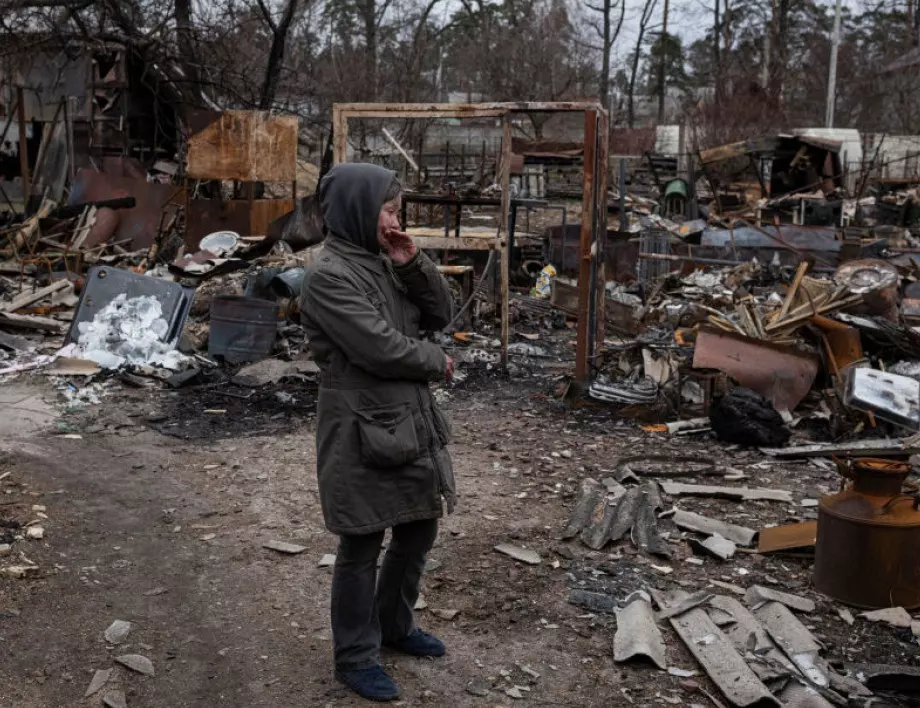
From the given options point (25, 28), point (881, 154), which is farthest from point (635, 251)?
point (881, 154)

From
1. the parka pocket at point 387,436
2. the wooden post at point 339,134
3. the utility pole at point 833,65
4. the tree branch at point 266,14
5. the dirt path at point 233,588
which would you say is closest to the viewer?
the parka pocket at point 387,436

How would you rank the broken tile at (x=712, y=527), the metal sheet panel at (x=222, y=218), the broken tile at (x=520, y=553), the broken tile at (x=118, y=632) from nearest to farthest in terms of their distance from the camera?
the broken tile at (x=118, y=632) < the broken tile at (x=520, y=553) < the broken tile at (x=712, y=527) < the metal sheet panel at (x=222, y=218)

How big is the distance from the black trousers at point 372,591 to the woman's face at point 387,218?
1.02 m

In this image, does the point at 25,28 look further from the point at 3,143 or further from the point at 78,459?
the point at 78,459

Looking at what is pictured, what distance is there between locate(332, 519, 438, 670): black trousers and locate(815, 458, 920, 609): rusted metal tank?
211cm

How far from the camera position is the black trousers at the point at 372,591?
3.25 m

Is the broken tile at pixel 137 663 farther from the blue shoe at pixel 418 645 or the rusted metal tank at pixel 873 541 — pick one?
the rusted metal tank at pixel 873 541

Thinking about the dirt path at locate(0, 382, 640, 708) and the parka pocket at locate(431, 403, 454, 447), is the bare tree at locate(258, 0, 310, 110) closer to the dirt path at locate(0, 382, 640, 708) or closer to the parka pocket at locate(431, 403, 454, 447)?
the dirt path at locate(0, 382, 640, 708)

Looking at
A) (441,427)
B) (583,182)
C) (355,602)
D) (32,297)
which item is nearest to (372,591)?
(355,602)

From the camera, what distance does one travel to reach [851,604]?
441 cm

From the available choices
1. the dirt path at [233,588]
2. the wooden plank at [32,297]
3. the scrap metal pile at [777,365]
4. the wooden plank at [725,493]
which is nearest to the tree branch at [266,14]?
the wooden plank at [32,297]

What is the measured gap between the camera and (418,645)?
3.69m

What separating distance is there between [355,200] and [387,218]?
0.45 feet

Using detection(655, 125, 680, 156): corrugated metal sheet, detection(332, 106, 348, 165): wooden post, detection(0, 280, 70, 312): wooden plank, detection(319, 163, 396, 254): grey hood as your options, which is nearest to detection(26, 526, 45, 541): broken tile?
detection(319, 163, 396, 254): grey hood
